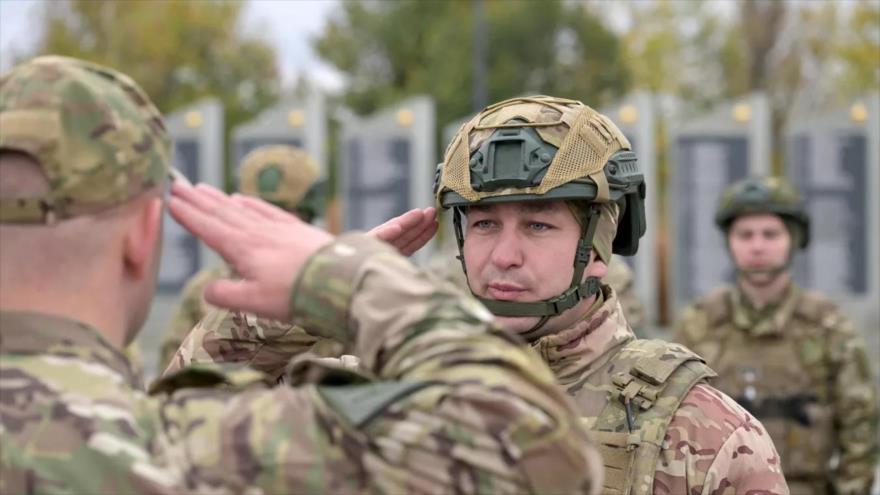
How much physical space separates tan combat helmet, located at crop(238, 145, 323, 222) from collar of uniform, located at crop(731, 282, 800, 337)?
9.07 feet

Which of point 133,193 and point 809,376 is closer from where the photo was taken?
point 133,193

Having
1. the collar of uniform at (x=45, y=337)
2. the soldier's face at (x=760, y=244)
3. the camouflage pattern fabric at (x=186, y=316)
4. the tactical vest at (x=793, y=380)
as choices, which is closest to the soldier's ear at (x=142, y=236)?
the collar of uniform at (x=45, y=337)

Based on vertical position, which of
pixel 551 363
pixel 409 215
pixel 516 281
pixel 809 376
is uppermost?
pixel 409 215

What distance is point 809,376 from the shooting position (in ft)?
24.9

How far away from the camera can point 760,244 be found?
780cm

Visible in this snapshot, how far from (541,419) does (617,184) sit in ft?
5.15

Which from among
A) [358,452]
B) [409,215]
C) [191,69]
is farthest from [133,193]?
[191,69]

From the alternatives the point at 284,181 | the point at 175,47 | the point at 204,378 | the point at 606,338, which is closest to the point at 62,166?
the point at 204,378

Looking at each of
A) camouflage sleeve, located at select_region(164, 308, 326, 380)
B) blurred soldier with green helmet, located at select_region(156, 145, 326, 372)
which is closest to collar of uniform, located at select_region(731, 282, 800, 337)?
blurred soldier with green helmet, located at select_region(156, 145, 326, 372)

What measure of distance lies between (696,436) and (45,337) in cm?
166

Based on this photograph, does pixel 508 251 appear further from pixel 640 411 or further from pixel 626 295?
pixel 626 295

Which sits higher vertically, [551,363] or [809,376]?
[551,363]

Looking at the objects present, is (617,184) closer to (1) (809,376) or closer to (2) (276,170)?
(1) (809,376)

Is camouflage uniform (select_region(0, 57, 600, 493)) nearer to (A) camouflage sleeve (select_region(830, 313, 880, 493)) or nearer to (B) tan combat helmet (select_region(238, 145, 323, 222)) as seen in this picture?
(A) camouflage sleeve (select_region(830, 313, 880, 493))
